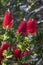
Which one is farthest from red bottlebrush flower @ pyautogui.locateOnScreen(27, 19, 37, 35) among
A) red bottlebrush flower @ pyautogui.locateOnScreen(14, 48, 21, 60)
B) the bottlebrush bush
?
red bottlebrush flower @ pyautogui.locateOnScreen(14, 48, 21, 60)

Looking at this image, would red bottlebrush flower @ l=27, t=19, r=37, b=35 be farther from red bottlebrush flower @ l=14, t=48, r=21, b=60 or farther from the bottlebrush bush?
red bottlebrush flower @ l=14, t=48, r=21, b=60

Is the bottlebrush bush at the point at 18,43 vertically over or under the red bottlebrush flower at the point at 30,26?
under

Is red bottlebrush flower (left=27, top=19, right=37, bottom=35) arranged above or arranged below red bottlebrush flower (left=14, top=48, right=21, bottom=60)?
above

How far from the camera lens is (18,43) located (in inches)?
49.9

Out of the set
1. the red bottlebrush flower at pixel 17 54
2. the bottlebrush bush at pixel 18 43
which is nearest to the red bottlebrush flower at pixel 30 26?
the bottlebrush bush at pixel 18 43

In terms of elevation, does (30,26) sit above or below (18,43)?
above

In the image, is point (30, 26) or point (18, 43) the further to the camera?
point (18, 43)

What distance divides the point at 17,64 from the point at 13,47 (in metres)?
0.09

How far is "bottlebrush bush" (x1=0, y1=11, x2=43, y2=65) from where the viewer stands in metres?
1.18

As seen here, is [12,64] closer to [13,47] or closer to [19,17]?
[13,47]

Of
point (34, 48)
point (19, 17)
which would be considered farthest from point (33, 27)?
point (19, 17)

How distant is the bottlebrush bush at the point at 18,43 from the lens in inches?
46.4

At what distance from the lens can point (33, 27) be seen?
1.18 m

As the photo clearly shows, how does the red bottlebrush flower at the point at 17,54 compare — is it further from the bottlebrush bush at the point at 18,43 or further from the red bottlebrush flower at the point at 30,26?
the red bottlebrush flower at the point at 30,26
